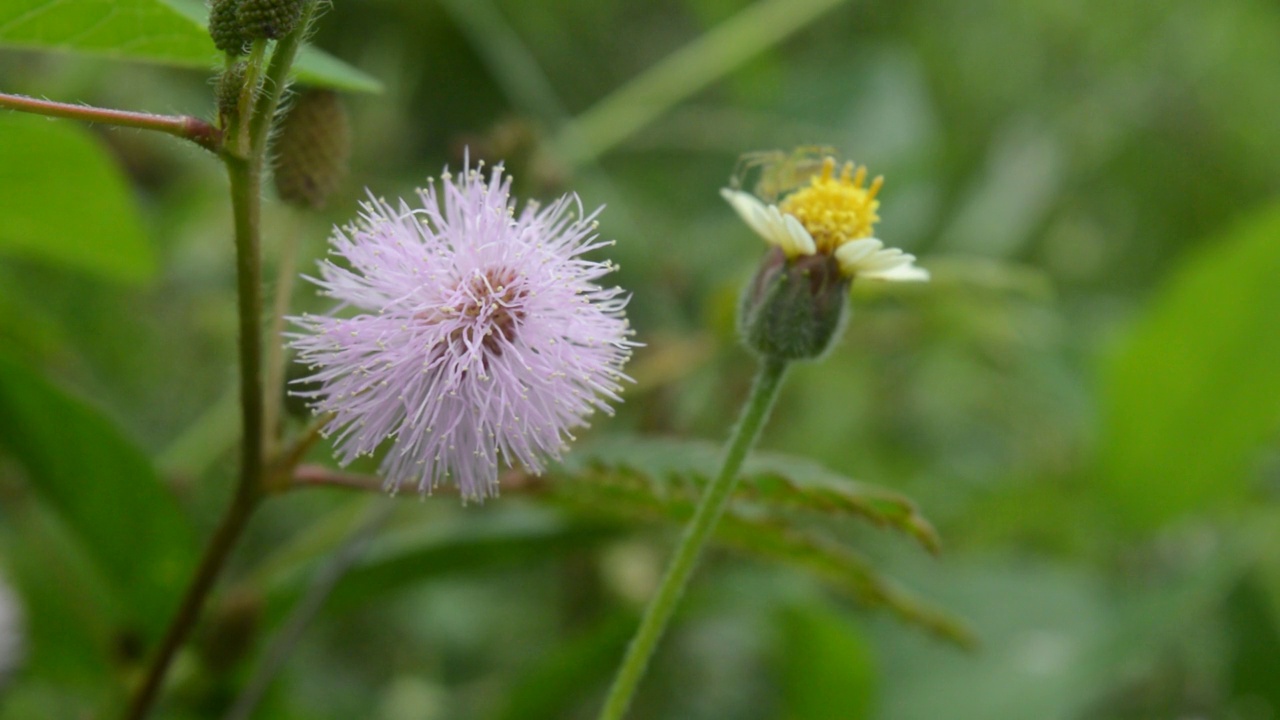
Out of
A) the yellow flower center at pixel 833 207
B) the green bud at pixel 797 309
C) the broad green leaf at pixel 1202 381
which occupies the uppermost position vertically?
the broad green leaf at pixel 1202 381

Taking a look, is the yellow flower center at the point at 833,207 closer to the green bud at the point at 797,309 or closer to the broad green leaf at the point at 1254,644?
the green bud at the point at 797,309

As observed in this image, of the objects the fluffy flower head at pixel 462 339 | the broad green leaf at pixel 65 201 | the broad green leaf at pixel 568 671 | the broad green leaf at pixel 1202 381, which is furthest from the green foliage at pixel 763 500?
the broad green leaf at pixel 1202 381

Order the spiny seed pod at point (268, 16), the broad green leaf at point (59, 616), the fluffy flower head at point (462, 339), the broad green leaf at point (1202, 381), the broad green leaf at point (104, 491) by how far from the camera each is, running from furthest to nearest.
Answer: the broad green leaf at point (1202, 381), the broad green leaf at point (59, 616), the broad green leaf at point (104, 491), the fluffy flower head at point (462, 339), the spiny seed pod at point (268, 16)

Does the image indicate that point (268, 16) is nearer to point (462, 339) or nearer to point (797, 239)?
point (462, 339)

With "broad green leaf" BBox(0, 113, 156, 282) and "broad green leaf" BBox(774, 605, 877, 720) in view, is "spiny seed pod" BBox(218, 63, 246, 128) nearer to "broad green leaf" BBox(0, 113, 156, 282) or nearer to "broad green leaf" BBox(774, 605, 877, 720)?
"broad green leaf" BBox(0, 113, 156, 282)

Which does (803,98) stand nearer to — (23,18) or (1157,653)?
(1157,653)

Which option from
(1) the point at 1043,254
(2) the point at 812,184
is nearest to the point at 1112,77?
(1) the point at 1043,254

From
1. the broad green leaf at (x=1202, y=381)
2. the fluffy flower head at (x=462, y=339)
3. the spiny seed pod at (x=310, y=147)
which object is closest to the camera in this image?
the fluffy flower head at (x=462, y=339)
